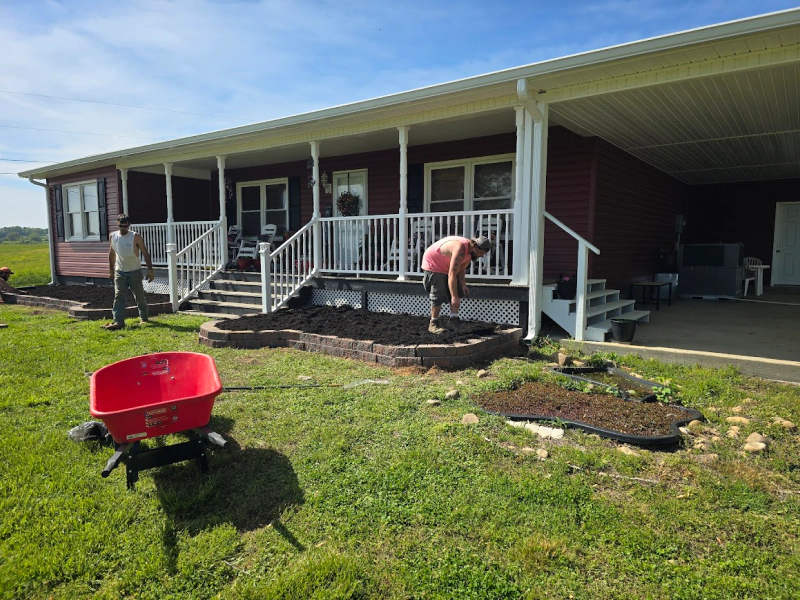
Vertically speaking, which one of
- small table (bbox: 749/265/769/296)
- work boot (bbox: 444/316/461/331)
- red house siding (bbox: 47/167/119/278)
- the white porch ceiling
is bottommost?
work boot (bbox: 444/316/461/331)

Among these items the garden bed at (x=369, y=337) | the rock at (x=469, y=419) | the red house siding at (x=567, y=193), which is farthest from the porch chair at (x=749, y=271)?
the rock at (x=469, y=419)

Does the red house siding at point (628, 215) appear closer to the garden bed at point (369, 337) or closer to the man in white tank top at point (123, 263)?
the garden bed at point (369, 337)

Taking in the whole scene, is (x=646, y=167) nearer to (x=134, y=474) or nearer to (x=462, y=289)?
(x=462, y=289)

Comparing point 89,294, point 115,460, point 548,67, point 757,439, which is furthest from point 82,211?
point 757,439

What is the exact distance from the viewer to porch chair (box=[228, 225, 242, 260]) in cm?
1187

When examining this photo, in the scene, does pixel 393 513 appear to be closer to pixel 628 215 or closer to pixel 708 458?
pixel 708 458

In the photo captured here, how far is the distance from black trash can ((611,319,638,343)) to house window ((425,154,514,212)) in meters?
3.22

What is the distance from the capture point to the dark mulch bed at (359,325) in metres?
5.64

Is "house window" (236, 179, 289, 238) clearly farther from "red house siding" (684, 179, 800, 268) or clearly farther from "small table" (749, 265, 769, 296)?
"small table" (749, 265, 769, 296)

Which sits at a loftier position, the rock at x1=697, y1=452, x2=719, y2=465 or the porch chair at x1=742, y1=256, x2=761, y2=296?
the porch chair at x1=742, y1=256, x2=761, y2=296

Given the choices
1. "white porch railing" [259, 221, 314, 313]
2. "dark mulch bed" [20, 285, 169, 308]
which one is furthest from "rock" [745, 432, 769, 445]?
"dark mulch bed" [20, 285, 169, 308]

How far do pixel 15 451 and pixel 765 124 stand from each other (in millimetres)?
9093

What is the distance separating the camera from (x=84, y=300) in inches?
392

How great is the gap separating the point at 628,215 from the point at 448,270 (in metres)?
4.90
